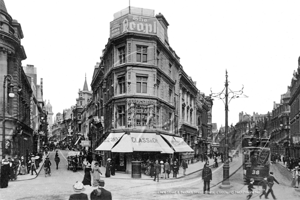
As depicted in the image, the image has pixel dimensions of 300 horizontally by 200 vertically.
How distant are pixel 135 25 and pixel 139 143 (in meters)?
11.4

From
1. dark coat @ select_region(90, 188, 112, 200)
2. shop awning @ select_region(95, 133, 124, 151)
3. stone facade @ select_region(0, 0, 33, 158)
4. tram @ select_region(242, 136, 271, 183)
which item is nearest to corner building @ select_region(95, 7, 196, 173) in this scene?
shop awning @ select_region(95, 133, 124, 151)

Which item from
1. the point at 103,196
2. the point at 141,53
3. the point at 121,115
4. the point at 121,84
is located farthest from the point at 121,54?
the point at 103,196

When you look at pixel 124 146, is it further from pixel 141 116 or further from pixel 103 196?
pixel 103 196

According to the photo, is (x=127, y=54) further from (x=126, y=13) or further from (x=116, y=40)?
(x=126, y=13)

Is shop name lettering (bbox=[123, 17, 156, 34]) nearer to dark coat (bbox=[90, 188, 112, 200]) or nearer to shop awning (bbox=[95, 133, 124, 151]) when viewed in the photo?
shop awning (bbox=[95, 133, 124, 151])

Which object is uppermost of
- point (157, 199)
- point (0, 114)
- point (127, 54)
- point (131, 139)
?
point (127, 54)

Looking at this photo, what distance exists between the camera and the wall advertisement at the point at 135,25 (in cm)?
3306

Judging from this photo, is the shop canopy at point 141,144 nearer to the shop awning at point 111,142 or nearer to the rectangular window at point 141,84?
the shop awning at point 111,142

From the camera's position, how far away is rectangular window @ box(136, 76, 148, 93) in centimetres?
3372

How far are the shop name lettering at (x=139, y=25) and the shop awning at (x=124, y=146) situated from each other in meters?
10.4

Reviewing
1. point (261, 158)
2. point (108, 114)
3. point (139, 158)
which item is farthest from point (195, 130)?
point (261, 158)

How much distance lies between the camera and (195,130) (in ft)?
196

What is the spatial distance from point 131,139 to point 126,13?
508 inches

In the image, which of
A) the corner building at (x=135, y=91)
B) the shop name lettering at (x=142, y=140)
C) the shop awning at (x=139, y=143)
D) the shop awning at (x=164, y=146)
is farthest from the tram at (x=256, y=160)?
the corner building at (x=135, y=91)
